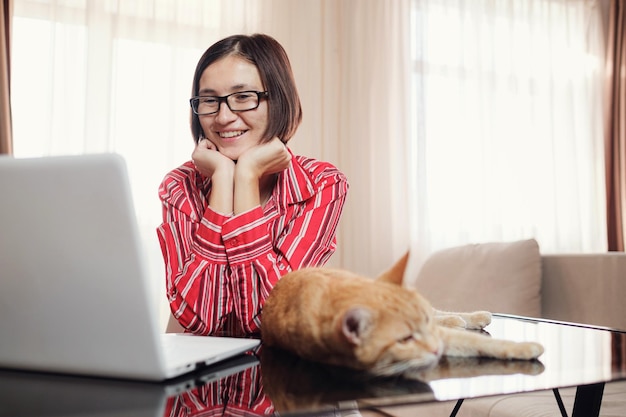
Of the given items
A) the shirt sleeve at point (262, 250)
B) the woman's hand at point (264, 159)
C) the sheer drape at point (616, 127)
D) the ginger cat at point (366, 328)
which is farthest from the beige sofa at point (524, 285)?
the sheer drape at point (616, 127)

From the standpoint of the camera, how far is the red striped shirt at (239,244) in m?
1.08

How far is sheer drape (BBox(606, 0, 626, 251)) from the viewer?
394 centimetres

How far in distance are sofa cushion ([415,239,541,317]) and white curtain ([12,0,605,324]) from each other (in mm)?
889

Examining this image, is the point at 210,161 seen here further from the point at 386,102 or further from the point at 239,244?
the point at 386,102

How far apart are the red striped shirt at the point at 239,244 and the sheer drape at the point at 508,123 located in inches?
86.3

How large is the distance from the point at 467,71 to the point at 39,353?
3445mm

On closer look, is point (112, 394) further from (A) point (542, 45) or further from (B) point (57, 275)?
(A) point (542, 45)

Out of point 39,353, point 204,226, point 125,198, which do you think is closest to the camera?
point 125,198

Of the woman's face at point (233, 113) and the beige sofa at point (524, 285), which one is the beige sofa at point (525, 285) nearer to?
the beige sofa at point (524, 285)

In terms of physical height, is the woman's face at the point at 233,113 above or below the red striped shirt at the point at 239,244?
above

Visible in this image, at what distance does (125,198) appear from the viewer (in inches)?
18.6

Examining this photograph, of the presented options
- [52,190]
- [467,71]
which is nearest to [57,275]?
[52,190]

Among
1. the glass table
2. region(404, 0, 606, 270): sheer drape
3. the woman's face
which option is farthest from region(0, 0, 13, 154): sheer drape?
the glass table

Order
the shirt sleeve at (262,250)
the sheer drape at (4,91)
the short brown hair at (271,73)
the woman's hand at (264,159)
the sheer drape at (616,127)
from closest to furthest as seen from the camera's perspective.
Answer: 1. the shirt sleeve at (262,250)
2. the woman's hand at (264,159)
3. the short brown hair at (271,73)
4. the sheer drape at (4,91)
5. the sheer drape at (616,127)
